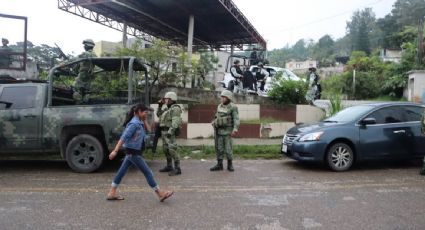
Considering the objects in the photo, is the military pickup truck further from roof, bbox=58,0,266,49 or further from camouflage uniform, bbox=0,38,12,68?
roof, bbox=58,0,266,49

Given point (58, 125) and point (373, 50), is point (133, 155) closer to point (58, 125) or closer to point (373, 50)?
point (58, 125)

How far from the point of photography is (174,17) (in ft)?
72.5

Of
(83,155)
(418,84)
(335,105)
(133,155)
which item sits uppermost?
(418,84)

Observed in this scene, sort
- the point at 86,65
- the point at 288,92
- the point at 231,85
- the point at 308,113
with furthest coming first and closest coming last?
the point at 231,85 < the point at 288,92 < the point at 308,113 < the point at 86,65

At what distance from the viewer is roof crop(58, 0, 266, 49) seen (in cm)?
1900

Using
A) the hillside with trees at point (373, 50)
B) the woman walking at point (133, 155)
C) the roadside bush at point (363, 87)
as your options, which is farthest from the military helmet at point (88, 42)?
the roadside bush at point (363, 87)

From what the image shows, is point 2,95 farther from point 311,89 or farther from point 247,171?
point 311,89

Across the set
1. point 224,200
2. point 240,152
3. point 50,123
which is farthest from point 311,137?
point 50,123

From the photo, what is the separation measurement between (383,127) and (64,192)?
21.2 feet

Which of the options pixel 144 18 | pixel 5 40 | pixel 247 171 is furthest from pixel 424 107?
pixel 144 18

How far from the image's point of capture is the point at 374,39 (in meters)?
81.8

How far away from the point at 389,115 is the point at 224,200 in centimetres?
481

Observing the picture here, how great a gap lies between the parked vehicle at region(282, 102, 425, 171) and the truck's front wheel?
3.99 m

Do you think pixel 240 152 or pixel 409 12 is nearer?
pixel 240 152
